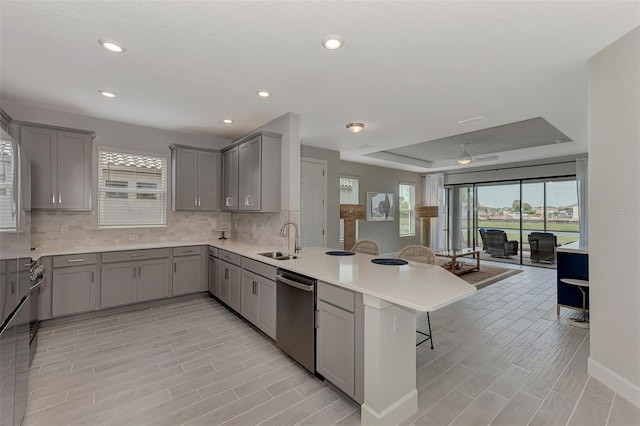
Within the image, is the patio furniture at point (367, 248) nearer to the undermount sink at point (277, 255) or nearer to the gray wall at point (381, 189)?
the undermount sink at point (277, 255)

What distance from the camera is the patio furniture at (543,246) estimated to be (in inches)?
279

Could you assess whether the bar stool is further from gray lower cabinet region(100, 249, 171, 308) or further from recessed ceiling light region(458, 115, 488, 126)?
gray lower cabinet region(100, 249, 171, 308)

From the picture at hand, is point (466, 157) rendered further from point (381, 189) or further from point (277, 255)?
point (277, 255)

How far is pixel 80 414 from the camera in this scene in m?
2.00

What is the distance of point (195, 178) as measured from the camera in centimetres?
467

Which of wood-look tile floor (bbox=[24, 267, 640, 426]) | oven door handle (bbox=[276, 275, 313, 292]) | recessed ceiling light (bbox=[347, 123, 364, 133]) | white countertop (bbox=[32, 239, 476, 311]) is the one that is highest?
recessed ceiling light (bbox=[347, 123, 364, 133])

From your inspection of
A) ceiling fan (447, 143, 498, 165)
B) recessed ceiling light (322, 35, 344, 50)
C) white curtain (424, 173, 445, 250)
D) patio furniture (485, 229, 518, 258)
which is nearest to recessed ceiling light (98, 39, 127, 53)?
recessed ceiling light (322, 35, 344, 50)

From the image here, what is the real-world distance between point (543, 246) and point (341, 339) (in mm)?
7399

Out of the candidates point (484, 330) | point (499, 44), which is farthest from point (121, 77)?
point (484, 330)

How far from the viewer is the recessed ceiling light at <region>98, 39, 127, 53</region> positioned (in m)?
2.21

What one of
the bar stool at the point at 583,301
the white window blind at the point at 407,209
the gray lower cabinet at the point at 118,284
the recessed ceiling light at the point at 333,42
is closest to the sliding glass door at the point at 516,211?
the white window blind at the point at 407,209

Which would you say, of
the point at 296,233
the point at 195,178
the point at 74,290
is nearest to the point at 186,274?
the point at 74,290

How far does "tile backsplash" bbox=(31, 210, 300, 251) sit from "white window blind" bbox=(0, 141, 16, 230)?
2385 millimetres

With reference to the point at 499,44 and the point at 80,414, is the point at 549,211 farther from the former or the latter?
the point at 80,414
